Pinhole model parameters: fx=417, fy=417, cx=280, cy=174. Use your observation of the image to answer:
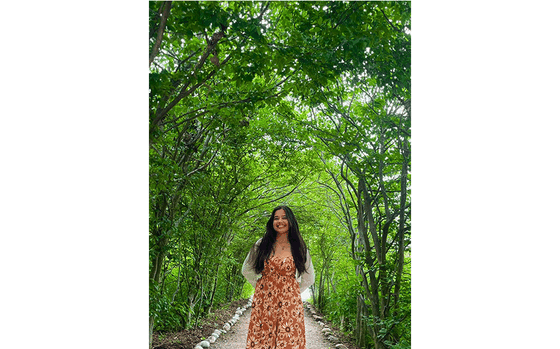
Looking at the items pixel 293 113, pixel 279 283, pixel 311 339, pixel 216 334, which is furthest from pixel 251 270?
pixel 311 339

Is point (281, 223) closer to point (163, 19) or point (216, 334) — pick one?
point (163, 19)

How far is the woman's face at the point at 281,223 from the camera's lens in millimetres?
3309

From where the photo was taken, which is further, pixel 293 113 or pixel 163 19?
pixel 293 113

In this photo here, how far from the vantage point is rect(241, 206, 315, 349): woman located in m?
3.12

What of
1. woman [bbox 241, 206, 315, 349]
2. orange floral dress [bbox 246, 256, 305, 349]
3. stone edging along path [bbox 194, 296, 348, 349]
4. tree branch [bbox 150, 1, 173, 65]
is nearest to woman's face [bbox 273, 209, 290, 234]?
woman [bbox 241, 206, 315, 349]

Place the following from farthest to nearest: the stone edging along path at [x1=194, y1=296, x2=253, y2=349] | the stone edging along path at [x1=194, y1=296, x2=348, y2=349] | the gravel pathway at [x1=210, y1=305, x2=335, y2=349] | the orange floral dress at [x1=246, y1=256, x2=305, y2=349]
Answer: the gravel pathway at [x1=210, y1=305, x2=335, y2=349] → the stone edging along path at [x1=194, y1=296, x2=348, y2=349] → the stone edging along path at [x1=194, y1=296, x2=253, y2=349] → the orange floral dress at [x1=246, y1=256, x2=305, y2=349]

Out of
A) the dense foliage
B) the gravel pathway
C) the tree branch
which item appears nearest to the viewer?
the tree branch

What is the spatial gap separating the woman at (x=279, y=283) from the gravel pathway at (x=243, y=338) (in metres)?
2.10

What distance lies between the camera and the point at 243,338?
5535 millimetres

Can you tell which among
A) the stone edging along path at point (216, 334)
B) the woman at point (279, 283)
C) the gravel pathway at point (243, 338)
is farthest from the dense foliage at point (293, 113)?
the gravel pathway at point (243, 338)

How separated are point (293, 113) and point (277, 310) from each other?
158cm

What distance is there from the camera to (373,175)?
11.3 feet

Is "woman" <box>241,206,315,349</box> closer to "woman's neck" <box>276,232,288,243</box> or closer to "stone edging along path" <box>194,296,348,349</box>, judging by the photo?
"woman's neck" <box>276,232,288,243</box>
